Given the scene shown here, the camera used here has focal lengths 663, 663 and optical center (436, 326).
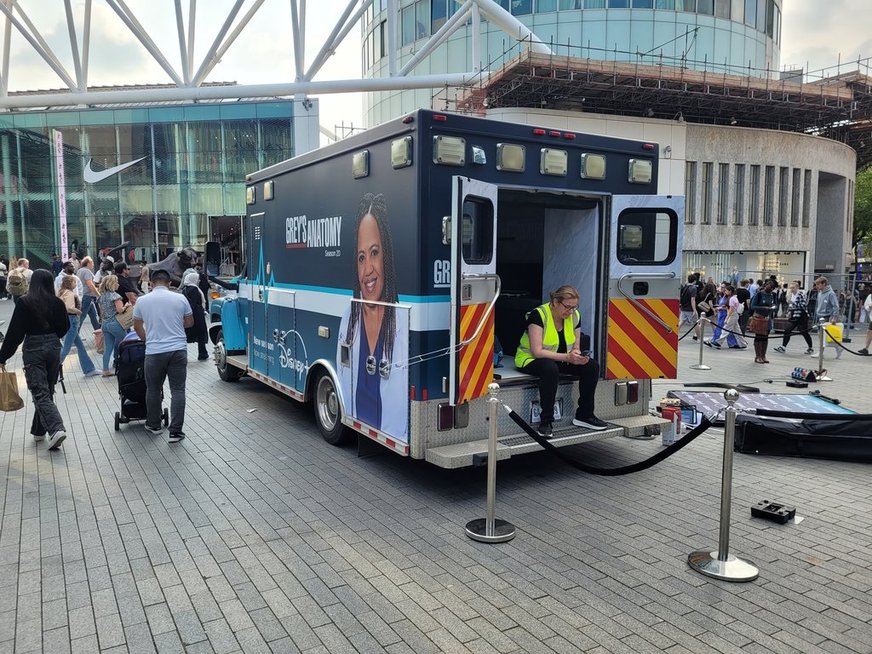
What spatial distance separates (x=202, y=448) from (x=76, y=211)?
34.6m

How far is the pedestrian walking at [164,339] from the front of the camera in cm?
723

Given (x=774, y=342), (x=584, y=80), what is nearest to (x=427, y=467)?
(x=774, y=342)

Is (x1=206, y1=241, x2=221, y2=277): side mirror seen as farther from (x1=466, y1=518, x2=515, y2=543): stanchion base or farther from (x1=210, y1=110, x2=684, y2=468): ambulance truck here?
(x1=466, y1=518, x2=515, y2=543): stanchion base

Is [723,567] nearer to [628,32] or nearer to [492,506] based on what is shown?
[492,506]

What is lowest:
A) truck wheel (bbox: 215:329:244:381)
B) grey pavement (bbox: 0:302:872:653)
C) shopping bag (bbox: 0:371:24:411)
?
grey pavement (bbox: 0:302:872:653)

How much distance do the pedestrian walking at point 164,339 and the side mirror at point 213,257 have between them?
95.5 inches

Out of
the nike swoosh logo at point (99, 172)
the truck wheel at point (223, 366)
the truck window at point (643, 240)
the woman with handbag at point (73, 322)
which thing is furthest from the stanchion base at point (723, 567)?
the nike swoosh logo at point (99, 172)

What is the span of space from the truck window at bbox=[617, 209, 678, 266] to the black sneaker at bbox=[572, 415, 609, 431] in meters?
1.54

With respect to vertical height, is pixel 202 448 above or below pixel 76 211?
below

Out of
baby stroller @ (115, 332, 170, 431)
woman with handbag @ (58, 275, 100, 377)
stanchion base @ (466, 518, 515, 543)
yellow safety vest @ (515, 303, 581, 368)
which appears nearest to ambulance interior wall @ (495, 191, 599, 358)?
yellow safety vest @ (515, 303, 581, 368)

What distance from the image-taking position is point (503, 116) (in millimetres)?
30281

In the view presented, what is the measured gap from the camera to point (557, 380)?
19.7 feet

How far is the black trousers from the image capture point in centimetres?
595

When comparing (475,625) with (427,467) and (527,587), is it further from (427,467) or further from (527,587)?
(427,467)
